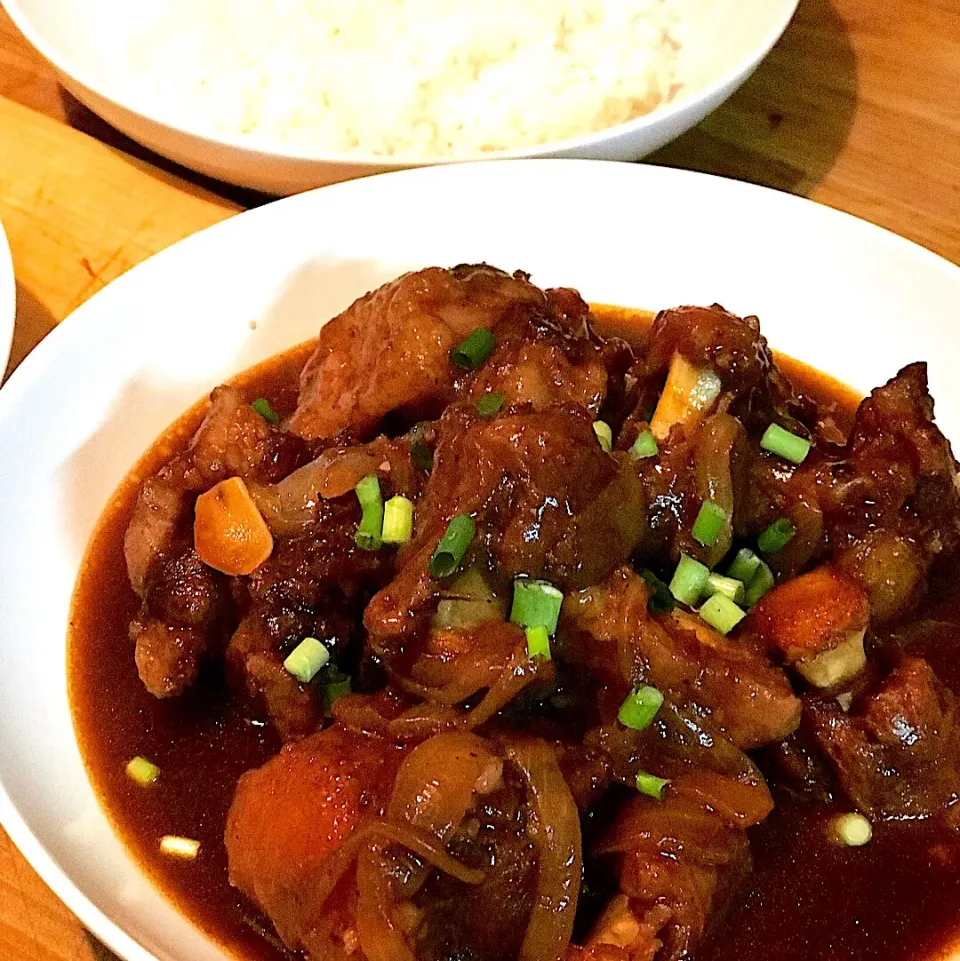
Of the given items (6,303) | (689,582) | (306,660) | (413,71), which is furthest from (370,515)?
(413,71)

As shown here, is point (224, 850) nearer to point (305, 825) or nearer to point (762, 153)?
point (305, 825)

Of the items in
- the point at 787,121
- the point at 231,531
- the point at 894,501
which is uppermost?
the point at 787,121

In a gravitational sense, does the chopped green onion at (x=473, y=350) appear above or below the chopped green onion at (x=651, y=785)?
above

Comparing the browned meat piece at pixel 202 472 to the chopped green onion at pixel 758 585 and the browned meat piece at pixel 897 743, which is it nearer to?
the chopped green onion at pixel 758 585

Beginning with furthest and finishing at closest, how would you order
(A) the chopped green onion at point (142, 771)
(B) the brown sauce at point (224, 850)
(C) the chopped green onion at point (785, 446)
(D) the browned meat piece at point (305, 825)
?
(C) the chopped green onion at point (785, 446), (A) the chopped green onion at point (142, 771), (B) the brown sauce at point (224, 850), (D) the browned meat piece at point (305, 825)

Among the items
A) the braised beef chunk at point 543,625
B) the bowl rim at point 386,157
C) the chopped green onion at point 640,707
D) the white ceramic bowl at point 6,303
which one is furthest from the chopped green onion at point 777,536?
the white ceramic bowl at point 6,303

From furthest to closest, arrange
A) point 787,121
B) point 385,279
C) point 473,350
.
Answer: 1. point 787,121
2. point 385,279
3. point 473,350

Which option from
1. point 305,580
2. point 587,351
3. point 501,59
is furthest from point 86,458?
point 501,59

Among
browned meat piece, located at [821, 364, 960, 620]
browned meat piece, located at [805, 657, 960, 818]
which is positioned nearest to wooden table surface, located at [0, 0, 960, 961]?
browned meat piece, located at [821, 364, 960, 620]

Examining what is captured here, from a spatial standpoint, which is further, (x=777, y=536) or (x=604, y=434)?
(x=604, y=434)
